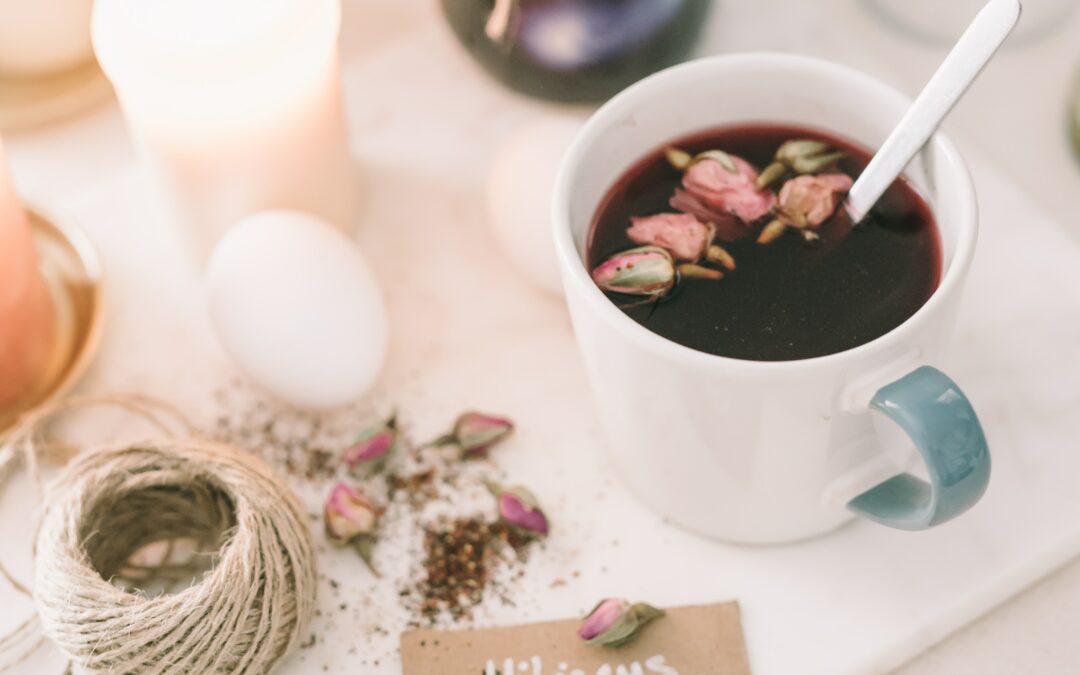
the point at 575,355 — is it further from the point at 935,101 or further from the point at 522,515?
the point at 935,101

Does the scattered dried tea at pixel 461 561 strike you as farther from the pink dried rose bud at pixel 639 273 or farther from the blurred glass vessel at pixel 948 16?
the blurred glass vessel at pixel 948 16

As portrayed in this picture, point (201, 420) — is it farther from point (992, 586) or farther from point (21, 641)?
point (992, 586)

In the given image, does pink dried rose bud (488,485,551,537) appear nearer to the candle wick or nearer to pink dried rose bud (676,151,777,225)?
pink dried rose bud (676,151,777,225)

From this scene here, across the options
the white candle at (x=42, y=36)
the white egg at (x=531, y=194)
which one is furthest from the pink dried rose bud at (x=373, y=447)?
the white candle at (x=42, y=36)

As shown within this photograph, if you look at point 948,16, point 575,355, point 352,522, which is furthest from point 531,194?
point 948,16

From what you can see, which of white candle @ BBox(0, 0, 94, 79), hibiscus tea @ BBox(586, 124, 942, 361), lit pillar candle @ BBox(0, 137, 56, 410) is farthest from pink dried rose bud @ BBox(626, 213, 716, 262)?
white candle @ BBox(0, 0, 94, 79)

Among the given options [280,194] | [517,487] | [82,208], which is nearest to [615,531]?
[517,487]
